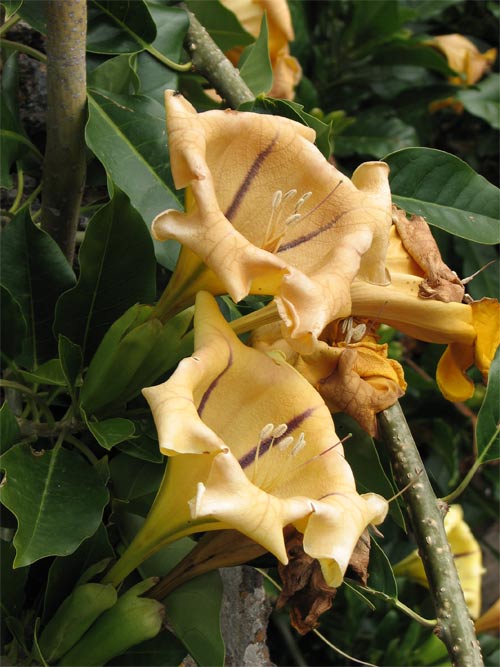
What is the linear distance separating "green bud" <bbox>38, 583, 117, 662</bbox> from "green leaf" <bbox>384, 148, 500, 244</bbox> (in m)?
0.55

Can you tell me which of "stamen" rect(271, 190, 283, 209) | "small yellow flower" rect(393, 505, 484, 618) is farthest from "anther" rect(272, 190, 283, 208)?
"small yellow flower" rect(393, 505, 484, 618)

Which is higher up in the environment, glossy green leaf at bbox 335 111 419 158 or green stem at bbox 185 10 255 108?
green stem at bbox 185 10 255 108

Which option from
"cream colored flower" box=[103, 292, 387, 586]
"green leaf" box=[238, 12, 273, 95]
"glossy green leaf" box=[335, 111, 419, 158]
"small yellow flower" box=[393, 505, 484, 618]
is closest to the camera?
"cream colored flower" box=[103, 292, 387, 586]

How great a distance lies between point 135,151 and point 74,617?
19.3 inches

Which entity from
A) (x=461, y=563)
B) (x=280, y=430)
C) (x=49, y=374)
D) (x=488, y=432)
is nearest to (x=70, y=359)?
(x=49, y=374)

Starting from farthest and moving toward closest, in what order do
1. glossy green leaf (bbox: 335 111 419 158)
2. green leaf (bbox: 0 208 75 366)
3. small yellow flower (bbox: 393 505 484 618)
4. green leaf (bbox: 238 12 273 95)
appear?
glossy green leaf (bbox: 335 111 419 158) < small yellow flower (bbox: 393 505 484 618) < green leaf (bbox: 238 12 273 95) < green leaf (bbox: 0 208 75 366)

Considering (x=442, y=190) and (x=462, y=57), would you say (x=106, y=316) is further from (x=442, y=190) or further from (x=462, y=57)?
(x=462, y=57)

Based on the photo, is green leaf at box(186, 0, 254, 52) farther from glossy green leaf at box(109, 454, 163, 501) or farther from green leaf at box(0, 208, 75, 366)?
glossy green leaf at box(109, 454, 163, 501)

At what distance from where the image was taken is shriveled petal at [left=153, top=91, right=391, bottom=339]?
25.5 inches

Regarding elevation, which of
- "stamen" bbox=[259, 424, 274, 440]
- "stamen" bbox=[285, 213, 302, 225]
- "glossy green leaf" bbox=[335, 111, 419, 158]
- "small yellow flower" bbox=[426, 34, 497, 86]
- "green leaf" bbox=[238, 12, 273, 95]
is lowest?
"glossy green leaf" bbox=[335, 111, 419, 158]

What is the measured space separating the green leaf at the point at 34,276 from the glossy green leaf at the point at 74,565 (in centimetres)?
21

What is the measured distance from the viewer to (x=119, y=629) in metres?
0.86

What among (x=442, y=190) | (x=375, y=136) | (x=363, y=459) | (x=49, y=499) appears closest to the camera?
(x=49, y=499)

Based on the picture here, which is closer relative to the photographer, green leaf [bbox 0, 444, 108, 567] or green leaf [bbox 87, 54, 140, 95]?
green leaf [bbox 0, 444, 108, 567]
